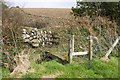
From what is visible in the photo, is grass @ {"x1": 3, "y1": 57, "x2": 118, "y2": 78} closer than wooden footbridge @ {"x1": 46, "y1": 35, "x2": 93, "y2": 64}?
Yes

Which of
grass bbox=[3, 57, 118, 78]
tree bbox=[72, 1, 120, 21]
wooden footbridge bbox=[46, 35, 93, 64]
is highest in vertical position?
tree bbox=[72, 1, 120, 21]

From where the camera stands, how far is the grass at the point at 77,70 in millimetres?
4898

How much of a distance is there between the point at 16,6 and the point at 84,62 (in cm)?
282

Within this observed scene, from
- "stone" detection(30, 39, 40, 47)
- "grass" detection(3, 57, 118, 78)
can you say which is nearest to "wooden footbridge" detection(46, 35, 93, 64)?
"grass" detection(3, 57, 118, 78)

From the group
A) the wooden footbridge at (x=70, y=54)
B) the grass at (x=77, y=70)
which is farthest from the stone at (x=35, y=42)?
the grass at (x=77, y=70)

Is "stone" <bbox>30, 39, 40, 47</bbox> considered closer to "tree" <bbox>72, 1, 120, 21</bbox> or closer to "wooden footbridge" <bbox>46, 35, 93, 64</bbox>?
"wooden footbridge" <bbox>46, 35, 93, 64</bbox>

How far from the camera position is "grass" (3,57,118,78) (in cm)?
490

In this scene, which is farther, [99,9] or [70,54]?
[99,9]

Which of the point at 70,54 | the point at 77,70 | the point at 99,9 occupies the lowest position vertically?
the point at 77,70

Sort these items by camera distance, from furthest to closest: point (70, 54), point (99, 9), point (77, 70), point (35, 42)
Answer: point (99, 9), point (35, 42), point (70, 54), point (77, 70)

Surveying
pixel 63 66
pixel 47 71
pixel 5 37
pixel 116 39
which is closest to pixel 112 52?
pixel 116 39

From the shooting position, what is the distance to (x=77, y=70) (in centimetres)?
519

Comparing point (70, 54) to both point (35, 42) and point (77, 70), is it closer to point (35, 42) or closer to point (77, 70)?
point (77, 70)

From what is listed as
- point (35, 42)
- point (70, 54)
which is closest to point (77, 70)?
point (70, 54)
